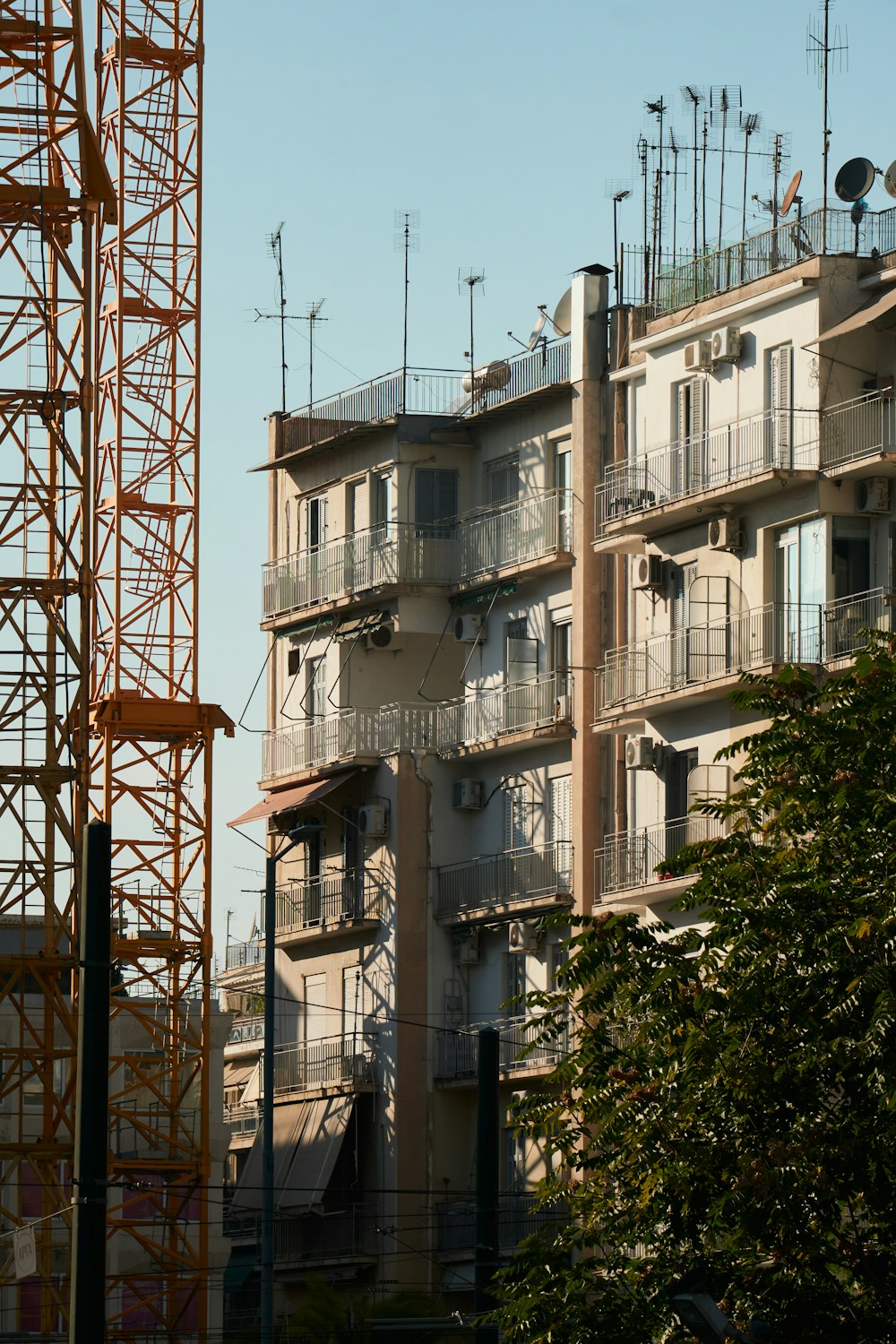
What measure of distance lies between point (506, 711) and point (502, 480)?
15.6 feet

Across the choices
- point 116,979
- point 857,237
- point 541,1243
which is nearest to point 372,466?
point 116,979

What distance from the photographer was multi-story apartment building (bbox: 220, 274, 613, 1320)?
53.7 m

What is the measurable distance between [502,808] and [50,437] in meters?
15.3

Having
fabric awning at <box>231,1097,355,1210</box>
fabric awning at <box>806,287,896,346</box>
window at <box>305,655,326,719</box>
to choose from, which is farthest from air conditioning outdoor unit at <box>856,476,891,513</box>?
window at <box>305,655,326,719</box>

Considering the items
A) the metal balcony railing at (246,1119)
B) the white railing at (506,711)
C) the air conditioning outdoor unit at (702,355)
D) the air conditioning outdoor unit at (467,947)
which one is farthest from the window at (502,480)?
the metal balcony railing at (246,1119)

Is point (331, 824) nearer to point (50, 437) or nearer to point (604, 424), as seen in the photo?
point (604, 424)

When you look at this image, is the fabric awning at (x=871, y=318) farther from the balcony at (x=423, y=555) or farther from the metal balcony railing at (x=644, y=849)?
the balcony at (x=423, y=555)

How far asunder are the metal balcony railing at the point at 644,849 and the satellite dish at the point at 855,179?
9.44 meters

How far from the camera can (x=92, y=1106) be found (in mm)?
23109

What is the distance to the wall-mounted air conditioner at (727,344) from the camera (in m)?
48.1

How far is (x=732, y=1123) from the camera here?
26.2 meters

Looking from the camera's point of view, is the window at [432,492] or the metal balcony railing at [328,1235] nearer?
the metal balcony railing at [328,1235]

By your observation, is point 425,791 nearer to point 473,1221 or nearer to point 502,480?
point 502,480

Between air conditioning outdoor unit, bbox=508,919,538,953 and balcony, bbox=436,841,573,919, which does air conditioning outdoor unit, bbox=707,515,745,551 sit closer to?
balcony, bbox=436,841,573,919
